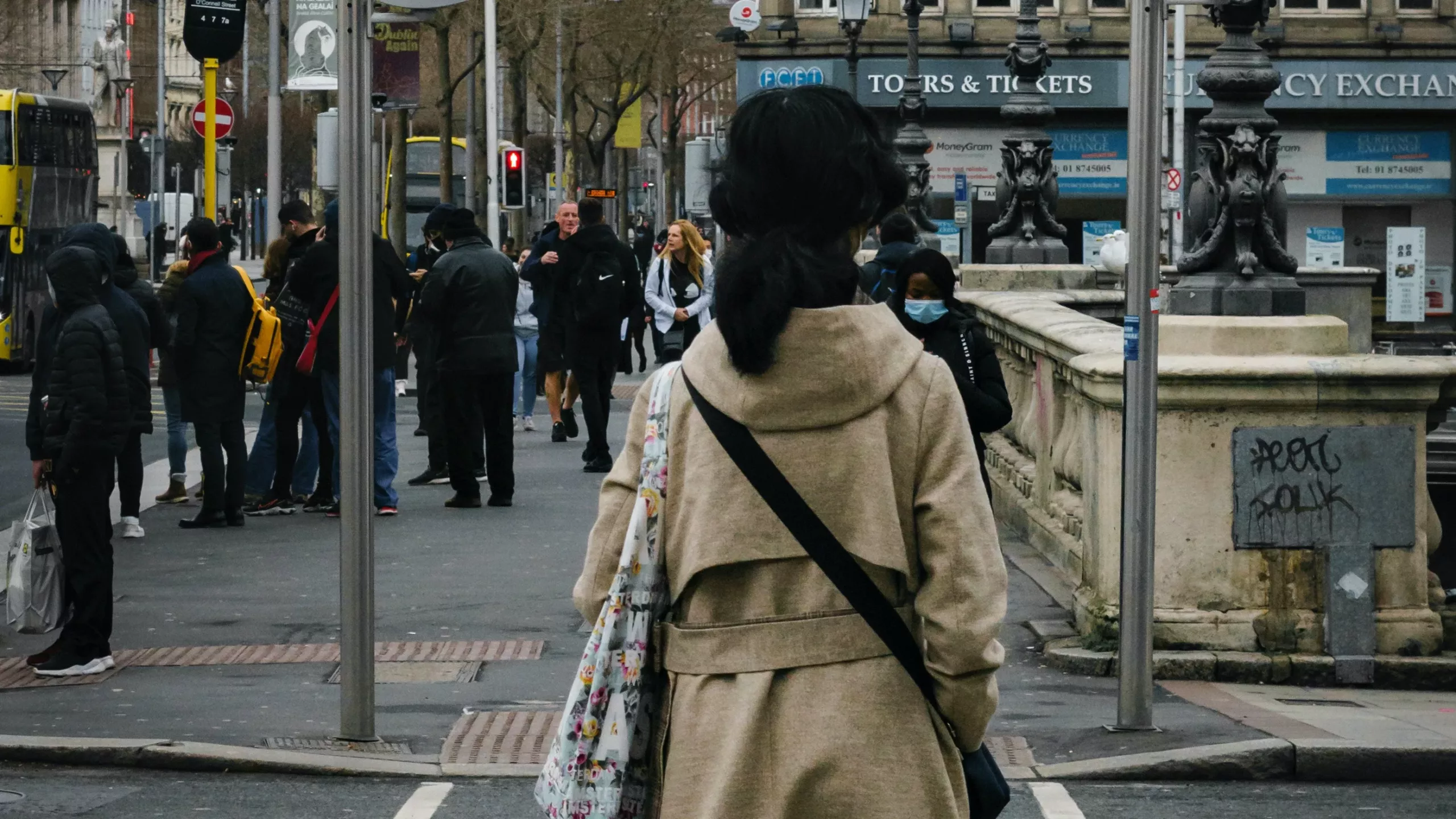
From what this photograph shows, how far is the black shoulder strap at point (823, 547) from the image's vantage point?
10.8 ft

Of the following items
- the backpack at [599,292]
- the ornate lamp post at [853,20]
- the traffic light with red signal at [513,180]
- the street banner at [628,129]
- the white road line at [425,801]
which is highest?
the street banner at [628,129]

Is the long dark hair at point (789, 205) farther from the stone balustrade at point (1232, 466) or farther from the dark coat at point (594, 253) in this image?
the dark coat at point (594, 253)

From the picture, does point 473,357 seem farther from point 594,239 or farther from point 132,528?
point 594,239

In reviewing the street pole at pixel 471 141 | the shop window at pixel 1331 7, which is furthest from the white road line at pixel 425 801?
the shop window at pixel 1331 7

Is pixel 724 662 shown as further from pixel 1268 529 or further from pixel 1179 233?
pixel 1179 233

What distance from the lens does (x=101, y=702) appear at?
8.30m

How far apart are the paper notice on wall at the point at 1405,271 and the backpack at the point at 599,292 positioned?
27.1 m

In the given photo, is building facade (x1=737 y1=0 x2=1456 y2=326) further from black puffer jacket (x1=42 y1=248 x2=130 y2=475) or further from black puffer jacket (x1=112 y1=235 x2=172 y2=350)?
black puffer jacket (x1=42 y1=248 x2=130 y2=475)

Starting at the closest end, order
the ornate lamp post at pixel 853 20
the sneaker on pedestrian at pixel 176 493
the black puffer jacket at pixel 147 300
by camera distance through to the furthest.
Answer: the black puffer jacket at pixel 147 300 < the sneaker on pedestrian at pixel 176 493 < the ornate lamp post at pixel 853 20

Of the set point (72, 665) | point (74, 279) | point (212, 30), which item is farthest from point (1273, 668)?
point (212, 30)

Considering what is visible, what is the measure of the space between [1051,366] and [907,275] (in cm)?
323

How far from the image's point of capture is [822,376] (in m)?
3.29

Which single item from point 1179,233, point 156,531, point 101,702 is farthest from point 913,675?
point 1179,233

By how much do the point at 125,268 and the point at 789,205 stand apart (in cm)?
1160
